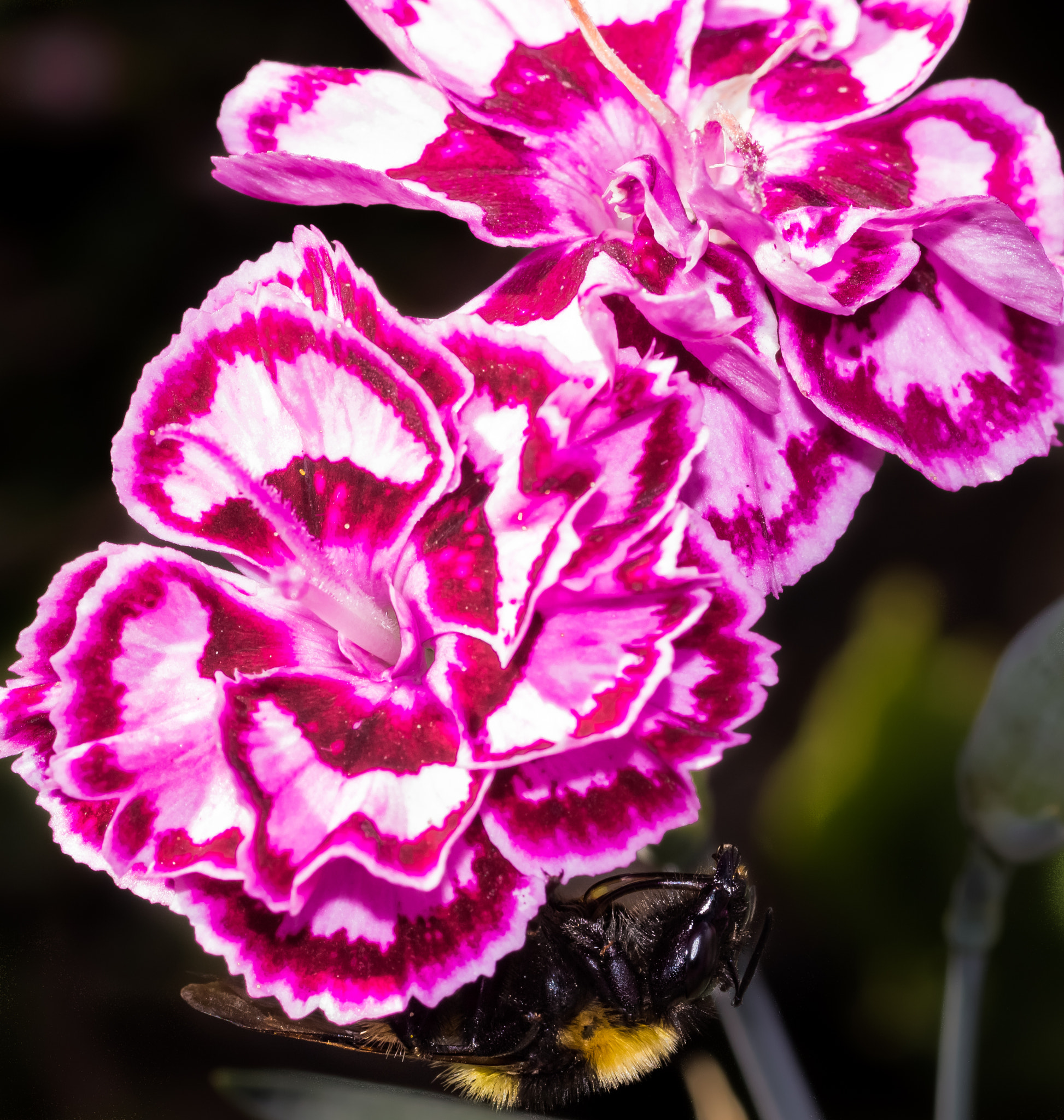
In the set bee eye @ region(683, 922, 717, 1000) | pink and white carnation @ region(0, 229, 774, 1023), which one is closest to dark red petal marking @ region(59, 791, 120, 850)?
pink and white carnation @ region(0, 229, 774, 1023)

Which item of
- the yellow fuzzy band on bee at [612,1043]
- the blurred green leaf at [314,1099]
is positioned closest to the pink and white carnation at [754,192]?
the yellow fuzzy band on bee at [612,1043]

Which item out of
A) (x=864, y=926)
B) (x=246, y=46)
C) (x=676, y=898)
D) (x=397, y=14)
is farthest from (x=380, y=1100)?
(x=246, y=46)

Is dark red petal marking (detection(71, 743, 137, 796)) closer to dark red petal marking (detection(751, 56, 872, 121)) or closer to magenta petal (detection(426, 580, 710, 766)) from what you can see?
magenta petal (detection(426, 580, 710, 766))

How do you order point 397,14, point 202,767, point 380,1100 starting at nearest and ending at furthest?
point 202,767 < point 397,14 < point 380,1100

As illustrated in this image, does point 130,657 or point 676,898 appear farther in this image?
point 676,898

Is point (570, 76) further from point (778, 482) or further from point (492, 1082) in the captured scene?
point (492, 1082)

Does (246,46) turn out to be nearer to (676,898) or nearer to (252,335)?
(252,335)

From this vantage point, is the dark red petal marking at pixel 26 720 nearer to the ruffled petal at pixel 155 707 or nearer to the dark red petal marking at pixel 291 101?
the ruffled petal at pixel 155 707
